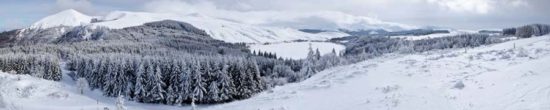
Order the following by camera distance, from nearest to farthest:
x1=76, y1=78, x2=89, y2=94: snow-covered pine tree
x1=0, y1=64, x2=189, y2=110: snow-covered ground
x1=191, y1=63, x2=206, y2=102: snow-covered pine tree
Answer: x1=0, y1=64, x2=189, y2=110: snow-covered ground → x1=191, y1=63, x2=206, y2=102: snow-covered pine tree → x1=76, y1=78, x2=89, y2=94: snow-covered pine tree

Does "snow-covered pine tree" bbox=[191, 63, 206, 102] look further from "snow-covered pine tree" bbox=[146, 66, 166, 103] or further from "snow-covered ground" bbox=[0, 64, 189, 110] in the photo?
"snow-covered pine tree" bbox=[146, 66, 166, 103]

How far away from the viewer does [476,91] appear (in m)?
32.4

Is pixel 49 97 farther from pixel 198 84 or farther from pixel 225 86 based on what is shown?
pixel 225 86

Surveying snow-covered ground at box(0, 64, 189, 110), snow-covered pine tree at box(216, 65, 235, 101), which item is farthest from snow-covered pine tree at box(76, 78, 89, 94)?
snow-covered pine tree at box(216, 65, 235, 101)

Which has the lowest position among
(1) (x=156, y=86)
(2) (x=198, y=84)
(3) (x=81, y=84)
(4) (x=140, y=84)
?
(3) (x=81, y=84)

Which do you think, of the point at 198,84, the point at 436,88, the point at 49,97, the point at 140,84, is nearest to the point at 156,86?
the point at 140,84

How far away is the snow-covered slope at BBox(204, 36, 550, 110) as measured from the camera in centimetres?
2803

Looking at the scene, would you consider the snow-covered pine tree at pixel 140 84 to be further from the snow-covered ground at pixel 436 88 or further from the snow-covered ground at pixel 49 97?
the snow-covered ground at pixel 436 88

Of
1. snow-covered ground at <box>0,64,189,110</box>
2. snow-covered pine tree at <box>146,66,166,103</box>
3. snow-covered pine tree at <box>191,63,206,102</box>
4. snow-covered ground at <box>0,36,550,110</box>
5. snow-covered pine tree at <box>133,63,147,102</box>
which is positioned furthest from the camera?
snow-covered pine tree at <box>133,63,147,102</box>

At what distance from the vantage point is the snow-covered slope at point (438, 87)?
2803 centimetres

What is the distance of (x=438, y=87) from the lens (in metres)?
36.0

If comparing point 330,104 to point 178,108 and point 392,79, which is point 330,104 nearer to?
point 392,79

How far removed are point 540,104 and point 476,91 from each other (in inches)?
368

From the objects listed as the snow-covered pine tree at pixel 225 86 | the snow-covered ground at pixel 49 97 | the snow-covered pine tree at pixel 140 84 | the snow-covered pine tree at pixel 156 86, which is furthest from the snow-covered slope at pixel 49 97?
the snow-covered pine tree at pixel 225 86
